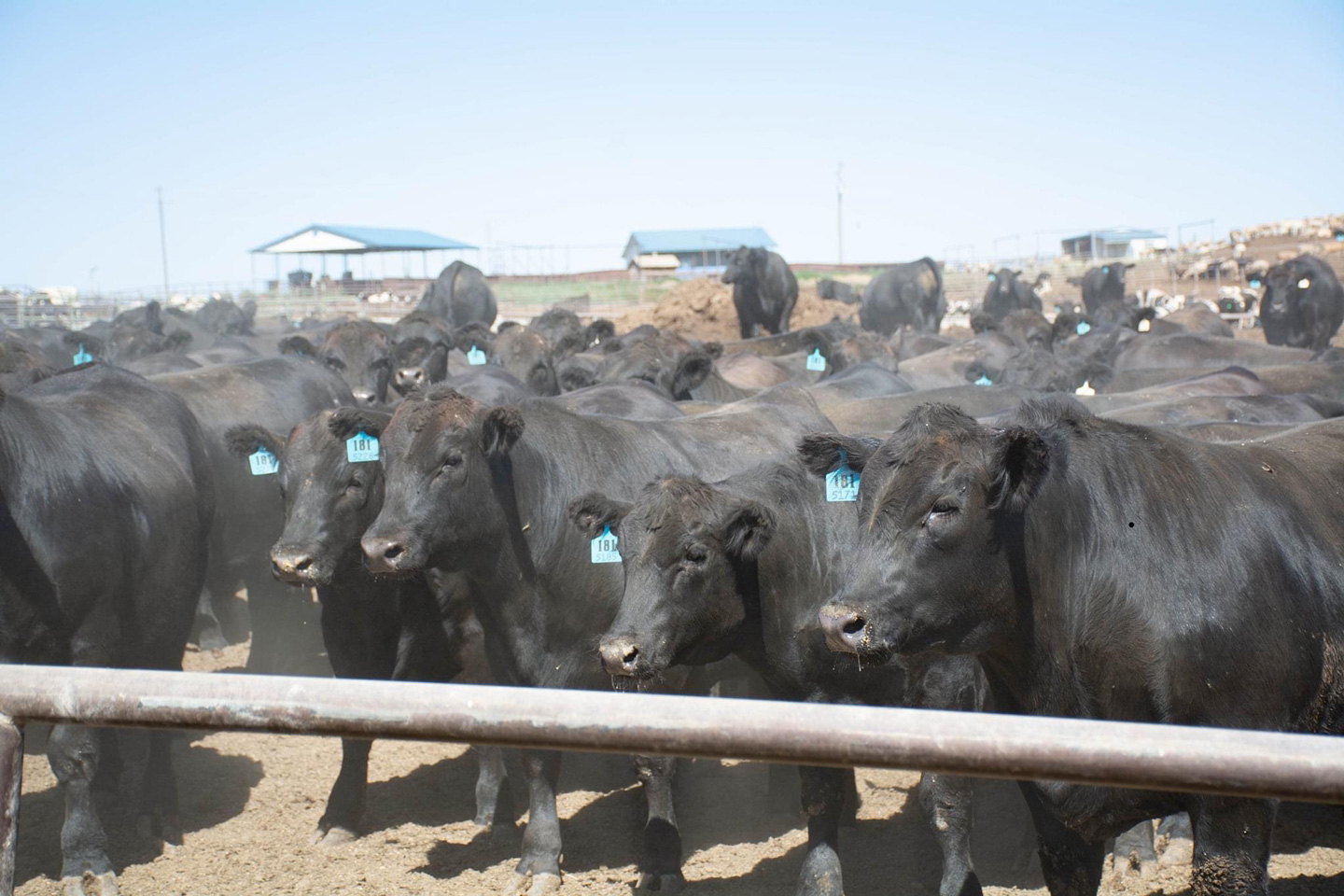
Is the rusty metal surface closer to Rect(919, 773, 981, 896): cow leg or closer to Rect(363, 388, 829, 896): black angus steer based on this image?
Rect(363, 388, 829, 896): black angus steer

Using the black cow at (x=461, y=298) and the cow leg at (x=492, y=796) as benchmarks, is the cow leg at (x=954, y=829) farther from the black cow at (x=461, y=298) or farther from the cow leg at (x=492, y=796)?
the black cow at (x=461, y=298)

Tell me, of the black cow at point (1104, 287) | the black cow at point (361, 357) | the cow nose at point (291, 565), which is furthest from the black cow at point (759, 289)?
the cow nose at point (291, 565)

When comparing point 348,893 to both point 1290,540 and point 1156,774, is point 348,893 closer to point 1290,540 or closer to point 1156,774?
point 1290,540

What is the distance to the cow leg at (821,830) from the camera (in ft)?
15.9

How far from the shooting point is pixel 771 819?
6387 millimetres

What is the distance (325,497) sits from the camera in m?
6.12

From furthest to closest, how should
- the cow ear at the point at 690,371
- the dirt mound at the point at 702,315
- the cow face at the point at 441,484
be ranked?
the dirt mound at the point at 702,315 → the cow ear at the point at 690,371 → the cow face at the point at 441,484

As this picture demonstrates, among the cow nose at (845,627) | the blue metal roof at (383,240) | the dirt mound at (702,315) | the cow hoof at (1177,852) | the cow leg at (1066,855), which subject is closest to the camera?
the cow nose at (845,627)

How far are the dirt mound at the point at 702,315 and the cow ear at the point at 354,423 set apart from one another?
1726 cm

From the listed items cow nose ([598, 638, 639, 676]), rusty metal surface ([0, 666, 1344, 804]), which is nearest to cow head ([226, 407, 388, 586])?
cow nose ([598, 638, 639, 676])

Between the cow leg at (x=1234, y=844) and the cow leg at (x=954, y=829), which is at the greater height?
the cow leg at (x=1234, y=844)

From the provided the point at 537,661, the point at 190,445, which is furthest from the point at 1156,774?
the point at 190,445

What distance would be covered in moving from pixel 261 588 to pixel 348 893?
417 cm

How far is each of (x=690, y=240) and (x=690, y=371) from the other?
→ 6397cm
